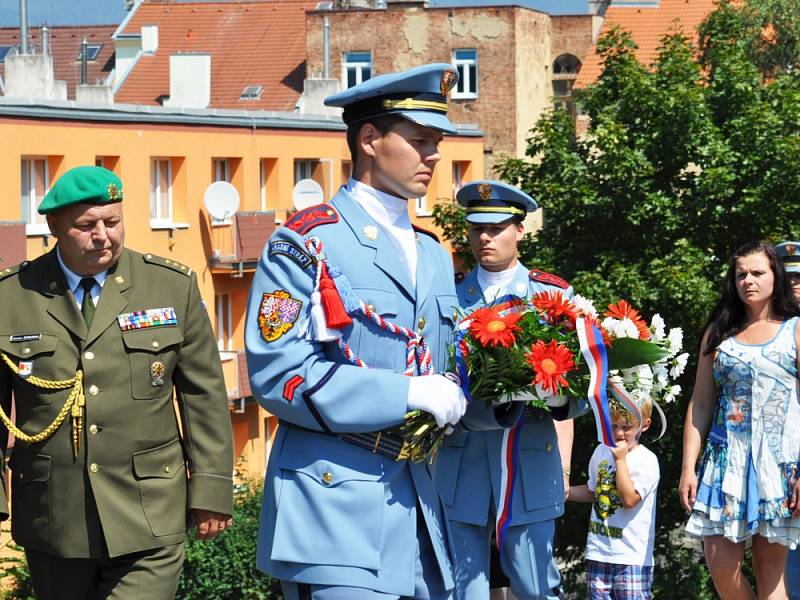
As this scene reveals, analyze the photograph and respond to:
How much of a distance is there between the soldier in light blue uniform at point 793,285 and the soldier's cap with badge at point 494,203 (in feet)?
5.18

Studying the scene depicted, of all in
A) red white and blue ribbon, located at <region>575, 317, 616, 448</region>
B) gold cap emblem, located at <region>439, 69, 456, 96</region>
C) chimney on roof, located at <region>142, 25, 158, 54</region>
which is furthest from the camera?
chimney on roof, located at <region>142, 25, 158, 54</region>

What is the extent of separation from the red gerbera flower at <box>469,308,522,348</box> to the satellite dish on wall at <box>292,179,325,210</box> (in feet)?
122

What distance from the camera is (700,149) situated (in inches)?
1053

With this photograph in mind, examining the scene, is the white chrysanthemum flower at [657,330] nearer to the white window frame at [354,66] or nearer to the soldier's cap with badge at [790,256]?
the soldier's cap with badge at [790,256]

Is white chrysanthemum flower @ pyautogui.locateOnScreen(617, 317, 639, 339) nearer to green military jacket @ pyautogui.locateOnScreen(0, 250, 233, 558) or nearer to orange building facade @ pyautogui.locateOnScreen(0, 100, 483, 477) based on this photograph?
green military jacket @ pyautogui.locateOnScreen(0, 250, 233, 558)

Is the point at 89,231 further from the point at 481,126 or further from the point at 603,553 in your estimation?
the point at 481,126

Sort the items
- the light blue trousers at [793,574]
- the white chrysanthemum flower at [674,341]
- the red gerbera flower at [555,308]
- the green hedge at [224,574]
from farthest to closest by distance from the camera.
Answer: the green hedge at [224,574] → the light blue trousers at [793,574] → the white chrysanthemum flower at [674,341] → the red gerbera flower at [555,308]

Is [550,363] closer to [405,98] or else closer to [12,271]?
[405,98]

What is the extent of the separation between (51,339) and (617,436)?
11.0ft

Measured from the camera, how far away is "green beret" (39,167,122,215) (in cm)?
604

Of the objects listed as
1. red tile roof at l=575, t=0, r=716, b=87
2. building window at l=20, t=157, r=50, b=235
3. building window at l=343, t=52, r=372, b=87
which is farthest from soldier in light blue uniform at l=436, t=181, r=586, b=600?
red tile roof at l=575, t=0, r=716, b=87

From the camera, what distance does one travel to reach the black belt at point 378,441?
5.29 m

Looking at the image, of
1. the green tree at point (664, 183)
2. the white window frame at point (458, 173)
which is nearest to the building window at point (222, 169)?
the white window frame at point (458, 173)

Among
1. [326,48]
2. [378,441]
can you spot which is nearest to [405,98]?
[378,441]
